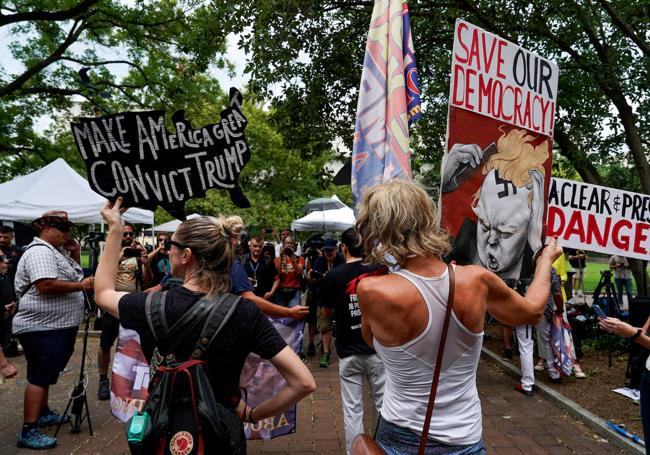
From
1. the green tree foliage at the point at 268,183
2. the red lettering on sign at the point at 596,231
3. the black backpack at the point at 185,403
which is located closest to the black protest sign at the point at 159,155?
the black backpack at the point at 185,403

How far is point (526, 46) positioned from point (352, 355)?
6.63 meters

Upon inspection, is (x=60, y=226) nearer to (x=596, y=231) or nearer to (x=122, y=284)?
(x=122, y=284)

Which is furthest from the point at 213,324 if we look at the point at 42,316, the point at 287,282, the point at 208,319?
the point at 287,282

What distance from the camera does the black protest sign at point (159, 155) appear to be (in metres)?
2.92

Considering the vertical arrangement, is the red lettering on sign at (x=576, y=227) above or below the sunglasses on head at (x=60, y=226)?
above

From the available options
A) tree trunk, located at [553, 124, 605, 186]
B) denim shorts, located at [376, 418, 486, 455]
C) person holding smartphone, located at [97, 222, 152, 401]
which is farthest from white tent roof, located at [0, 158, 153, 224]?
denim shorts, located at [376, 418, 486, 455]

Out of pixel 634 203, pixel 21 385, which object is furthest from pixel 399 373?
pixel 21 385

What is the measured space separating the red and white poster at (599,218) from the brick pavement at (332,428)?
6.80ft

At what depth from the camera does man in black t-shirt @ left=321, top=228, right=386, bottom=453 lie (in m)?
3.74

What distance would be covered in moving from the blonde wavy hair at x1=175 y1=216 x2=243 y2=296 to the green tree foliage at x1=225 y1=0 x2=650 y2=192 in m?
5.49

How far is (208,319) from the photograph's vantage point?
6.37ft

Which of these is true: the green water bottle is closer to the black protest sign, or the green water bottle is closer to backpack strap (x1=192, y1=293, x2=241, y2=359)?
backpack strap (x1=192, y1=293, x2=241, y2=359)

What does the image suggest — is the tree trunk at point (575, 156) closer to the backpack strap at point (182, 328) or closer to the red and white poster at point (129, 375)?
the red and white poster at point (129, 375)

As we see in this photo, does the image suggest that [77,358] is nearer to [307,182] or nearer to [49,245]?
[49,245]
